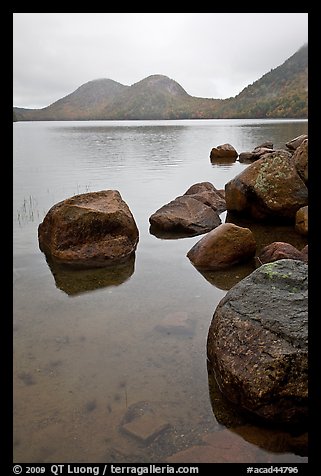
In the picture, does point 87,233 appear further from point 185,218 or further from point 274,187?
point 274,187

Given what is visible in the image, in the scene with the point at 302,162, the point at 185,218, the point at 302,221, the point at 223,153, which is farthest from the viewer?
the point at 223,153

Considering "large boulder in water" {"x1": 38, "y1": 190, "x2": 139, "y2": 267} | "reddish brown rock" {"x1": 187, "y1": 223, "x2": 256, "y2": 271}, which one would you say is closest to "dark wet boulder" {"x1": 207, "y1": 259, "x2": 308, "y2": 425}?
"reddish brown rock" {"x1": 187, "y1": 223, "x2": 256, "y2": 271}

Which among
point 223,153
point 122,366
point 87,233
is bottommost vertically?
point 122,366

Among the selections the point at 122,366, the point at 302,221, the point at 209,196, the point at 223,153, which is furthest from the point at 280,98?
the point at 122,366

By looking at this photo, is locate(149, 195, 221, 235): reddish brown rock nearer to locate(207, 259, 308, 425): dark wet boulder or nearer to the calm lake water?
the calm lake water

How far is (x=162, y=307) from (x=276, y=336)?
2.88 m

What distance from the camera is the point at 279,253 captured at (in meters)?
8.20

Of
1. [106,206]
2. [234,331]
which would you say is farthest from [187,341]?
[106,206]

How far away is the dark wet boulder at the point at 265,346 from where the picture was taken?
165 inches

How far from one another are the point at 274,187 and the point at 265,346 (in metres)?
7.76

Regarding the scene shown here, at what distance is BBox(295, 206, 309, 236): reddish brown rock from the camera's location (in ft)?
34.7

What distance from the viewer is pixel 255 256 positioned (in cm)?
938

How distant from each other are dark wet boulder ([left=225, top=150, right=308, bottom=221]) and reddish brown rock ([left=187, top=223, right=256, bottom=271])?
3056 mm

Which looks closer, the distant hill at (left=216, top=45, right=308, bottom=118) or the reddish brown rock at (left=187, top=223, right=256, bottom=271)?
the reddish brown rock at (left=187, top=223, right=256, bottom=271)
